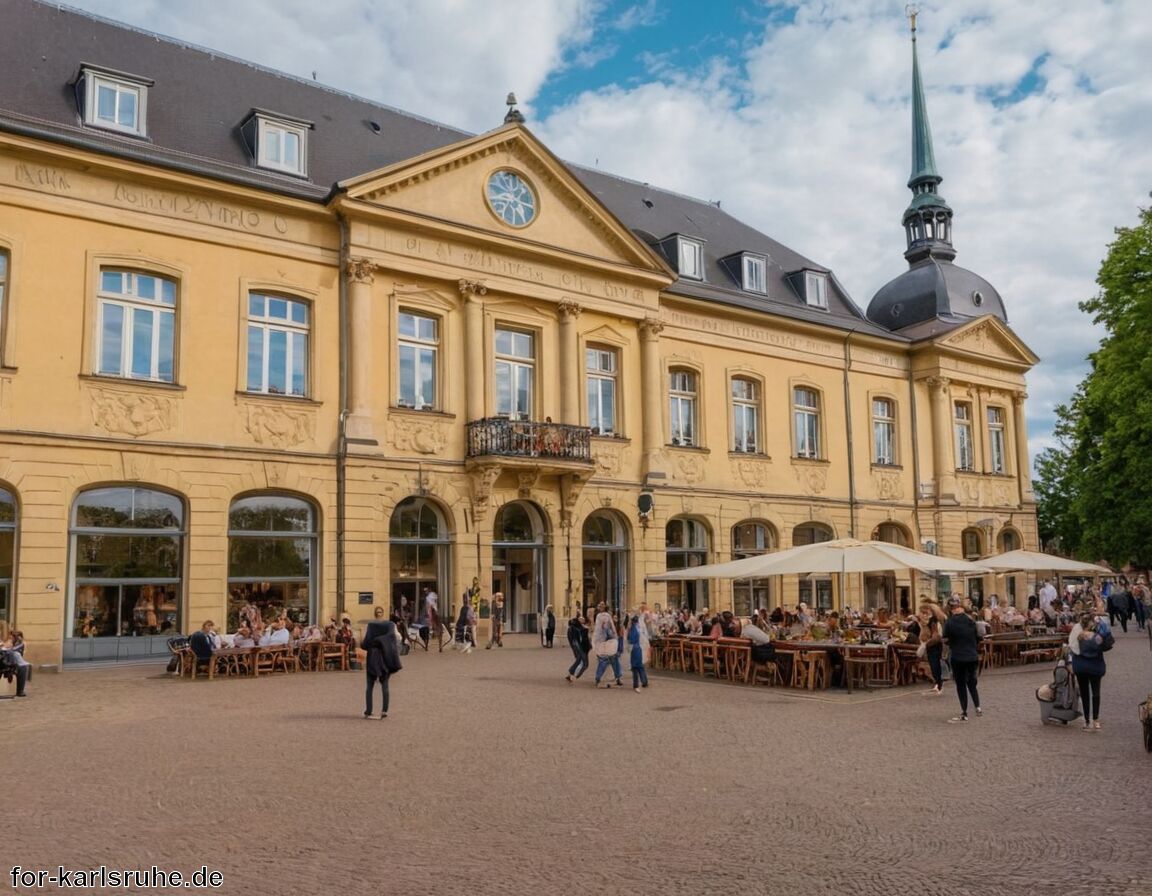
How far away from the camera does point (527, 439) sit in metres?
25.1

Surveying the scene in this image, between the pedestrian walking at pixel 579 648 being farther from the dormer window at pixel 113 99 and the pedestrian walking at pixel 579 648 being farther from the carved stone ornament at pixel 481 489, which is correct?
the dormer window at pixel 113 99

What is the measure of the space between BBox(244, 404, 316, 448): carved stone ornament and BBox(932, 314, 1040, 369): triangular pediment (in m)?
22.8

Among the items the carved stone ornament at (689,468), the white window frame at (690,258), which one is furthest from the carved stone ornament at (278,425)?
the white window frame at (690,258)

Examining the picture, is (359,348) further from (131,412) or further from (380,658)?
(380,658)

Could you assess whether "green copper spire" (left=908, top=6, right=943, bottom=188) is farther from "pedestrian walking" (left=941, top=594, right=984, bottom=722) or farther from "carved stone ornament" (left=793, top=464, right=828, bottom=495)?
"pedestrian walking" (left=941, top=594, right=984, bottom=722)

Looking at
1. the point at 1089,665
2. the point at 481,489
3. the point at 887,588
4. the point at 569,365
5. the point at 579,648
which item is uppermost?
the point at 569,365

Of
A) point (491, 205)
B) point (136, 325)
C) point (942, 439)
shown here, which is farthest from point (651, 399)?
point (136, 325)

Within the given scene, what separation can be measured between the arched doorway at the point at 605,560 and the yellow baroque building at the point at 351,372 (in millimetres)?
86

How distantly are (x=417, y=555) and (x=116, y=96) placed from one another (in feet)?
38.5

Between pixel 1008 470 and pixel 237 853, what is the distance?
1472 inches

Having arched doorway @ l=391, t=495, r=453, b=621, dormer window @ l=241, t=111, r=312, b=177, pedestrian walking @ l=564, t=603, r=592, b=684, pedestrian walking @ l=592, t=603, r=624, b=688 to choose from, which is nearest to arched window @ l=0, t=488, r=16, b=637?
arched doorway @ l=391, t=495, r=453, b=621

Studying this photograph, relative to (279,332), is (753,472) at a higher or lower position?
lower

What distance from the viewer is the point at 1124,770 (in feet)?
31.8

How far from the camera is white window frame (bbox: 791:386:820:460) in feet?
109
